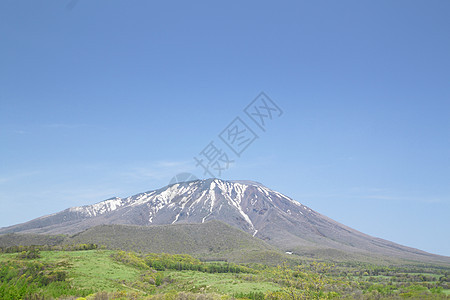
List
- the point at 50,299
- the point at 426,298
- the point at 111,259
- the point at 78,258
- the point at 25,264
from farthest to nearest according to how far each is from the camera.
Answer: the point at 111,259 < the point at 78,258 < the point at 25,264 < the point at 50,299 < the point at 426,298

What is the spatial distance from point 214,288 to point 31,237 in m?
97.1

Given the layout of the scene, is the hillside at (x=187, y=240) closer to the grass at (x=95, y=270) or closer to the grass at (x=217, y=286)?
the grass at (x=95, y=270)

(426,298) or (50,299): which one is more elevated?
(426,298)

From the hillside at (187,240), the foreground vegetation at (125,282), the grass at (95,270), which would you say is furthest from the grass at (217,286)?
the hillside at (187,240)

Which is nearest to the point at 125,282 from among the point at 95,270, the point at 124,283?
the point at 124,283

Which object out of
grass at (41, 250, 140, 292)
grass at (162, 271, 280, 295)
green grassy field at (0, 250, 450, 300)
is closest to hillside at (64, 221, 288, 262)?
green grassy field at (0, 250, 450, 300)

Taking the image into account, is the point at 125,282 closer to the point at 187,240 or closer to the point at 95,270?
the point at 95,270

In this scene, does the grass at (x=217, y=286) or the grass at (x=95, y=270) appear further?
Answer: the grass at (x=95, y=270)

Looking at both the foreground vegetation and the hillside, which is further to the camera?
the hillside

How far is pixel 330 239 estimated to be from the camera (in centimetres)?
19700

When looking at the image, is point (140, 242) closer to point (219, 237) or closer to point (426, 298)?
point (219, 237)

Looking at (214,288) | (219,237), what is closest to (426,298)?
(214,288)

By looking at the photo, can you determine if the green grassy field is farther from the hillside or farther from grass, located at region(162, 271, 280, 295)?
the hillside

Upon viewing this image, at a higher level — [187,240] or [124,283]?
[187,240]
